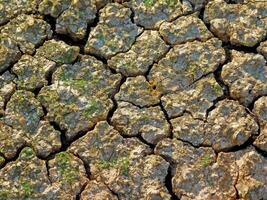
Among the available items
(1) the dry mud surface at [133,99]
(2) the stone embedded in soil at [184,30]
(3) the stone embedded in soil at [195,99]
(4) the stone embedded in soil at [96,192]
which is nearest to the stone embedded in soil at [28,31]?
(1) the dry mud surface at [133,99]

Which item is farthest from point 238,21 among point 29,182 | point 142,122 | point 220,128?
point 29,182

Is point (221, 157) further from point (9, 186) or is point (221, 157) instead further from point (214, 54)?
point (9, 186)

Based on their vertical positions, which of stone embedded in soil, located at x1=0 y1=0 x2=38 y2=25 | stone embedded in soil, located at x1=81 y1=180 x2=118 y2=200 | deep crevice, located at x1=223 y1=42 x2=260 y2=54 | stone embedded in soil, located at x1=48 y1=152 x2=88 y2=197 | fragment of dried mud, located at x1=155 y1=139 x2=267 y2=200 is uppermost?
stone embedded in soil, located at x1=0 y1=0 x2=38 y2=25

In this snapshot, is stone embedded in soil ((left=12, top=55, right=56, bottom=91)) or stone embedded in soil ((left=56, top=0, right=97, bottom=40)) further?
stone embedded in soil ((left=56, top=0, right=97, bottom=40))

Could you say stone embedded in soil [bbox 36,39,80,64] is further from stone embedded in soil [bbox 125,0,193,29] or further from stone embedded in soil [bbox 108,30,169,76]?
stone embedded in soil [bbox 125,0,193,29]

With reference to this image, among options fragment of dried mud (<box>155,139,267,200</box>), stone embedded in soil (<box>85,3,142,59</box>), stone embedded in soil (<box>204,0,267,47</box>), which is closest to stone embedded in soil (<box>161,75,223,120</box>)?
fragment of dried mud (<box>155,139,267,200</box>)
